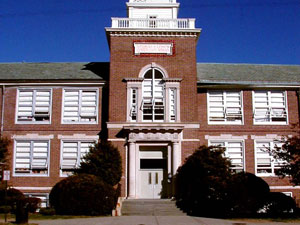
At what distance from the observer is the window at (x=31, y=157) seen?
1017 inches

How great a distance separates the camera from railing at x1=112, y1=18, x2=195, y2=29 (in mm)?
26641

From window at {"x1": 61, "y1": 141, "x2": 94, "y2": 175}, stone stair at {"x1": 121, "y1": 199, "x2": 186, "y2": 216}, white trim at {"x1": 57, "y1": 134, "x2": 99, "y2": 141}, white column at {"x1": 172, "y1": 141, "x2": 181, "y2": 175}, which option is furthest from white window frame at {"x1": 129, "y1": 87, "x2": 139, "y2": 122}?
stone stair at {"x1": 121, "y1": 199, "x2": 186, "y2": 216}

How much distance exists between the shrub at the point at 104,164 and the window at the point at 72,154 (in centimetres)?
230

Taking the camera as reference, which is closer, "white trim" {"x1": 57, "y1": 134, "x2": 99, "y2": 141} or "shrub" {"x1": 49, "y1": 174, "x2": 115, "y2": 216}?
"shrub" {"x1": 49, "y1": 174, "x2": 115, "y2": 216}

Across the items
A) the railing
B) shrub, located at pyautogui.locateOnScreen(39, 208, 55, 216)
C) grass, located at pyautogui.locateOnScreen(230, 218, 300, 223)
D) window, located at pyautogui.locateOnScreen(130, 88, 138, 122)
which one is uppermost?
the railing

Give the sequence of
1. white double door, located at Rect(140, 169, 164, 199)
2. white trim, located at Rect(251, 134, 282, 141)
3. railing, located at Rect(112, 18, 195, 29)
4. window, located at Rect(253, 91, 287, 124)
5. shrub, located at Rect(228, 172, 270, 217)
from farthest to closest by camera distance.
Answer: window, located at Rect(253, 91, 287, 124) → railing, located at Rect(112, 18, 195, 29) → white trim, located at Rect(251, 134, 282, 141) → white double door, located at Rect(140, 169, 164, 199) → shrub, located at Rect(228, 172, 270, 217)

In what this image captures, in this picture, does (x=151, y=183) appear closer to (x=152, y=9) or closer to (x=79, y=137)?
(x=79, y=137)

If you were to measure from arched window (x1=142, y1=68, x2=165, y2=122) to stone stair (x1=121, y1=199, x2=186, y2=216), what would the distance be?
518 cm

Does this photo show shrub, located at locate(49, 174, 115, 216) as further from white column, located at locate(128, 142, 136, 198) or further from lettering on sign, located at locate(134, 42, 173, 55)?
lettering on sign, located at locate(134, 42, 173, 55)

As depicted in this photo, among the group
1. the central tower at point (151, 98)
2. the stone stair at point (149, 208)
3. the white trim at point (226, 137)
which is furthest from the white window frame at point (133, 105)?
the stone stair at point (149, 208)

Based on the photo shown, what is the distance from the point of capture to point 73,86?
26672 mm

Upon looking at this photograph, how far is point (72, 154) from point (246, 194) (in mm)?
11118

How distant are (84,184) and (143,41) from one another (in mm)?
10386

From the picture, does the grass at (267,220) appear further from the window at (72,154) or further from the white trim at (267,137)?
the window at (72,154)
